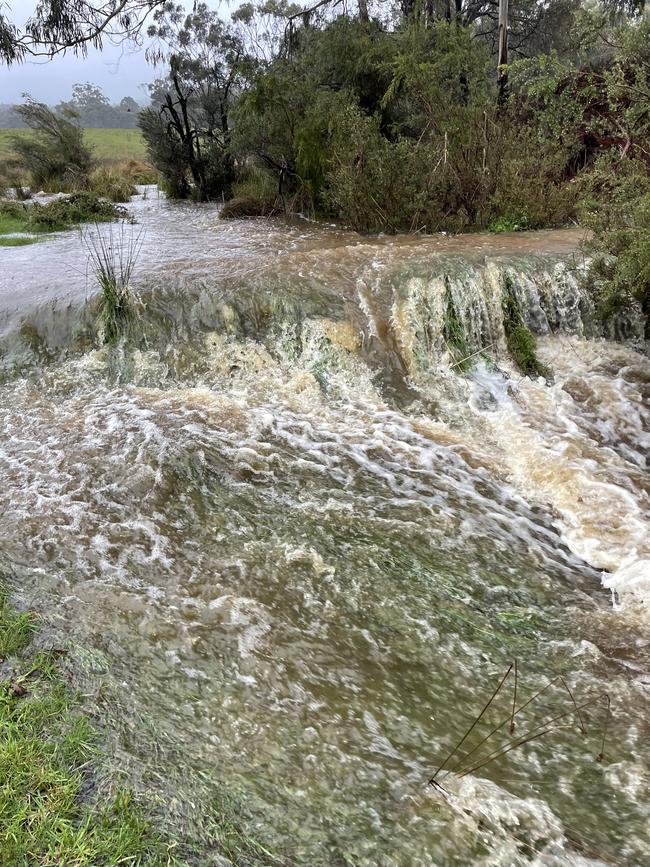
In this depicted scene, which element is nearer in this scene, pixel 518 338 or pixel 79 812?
pixel 79 812

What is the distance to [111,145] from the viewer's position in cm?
3691

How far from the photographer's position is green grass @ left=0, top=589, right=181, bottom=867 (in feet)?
6.16

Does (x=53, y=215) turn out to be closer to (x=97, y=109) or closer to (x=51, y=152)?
(x=51, y=152)

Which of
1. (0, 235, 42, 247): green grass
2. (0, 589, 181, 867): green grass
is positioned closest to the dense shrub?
(0, 235, 42, 247): green grass

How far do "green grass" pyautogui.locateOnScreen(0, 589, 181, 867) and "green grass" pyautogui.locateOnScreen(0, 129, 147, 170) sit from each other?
2513cm

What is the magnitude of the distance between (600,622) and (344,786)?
6.32 feet

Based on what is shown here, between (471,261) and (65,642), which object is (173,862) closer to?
(65,642)

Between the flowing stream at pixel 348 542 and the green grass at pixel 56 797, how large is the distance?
0.13m

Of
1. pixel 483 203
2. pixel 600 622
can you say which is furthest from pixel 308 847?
pixel 483 203

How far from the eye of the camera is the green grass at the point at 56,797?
188 cm

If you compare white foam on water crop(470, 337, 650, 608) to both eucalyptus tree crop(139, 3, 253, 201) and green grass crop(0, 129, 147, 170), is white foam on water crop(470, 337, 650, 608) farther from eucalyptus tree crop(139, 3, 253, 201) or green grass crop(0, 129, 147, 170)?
green grass crop(0, 129, 147, 170)

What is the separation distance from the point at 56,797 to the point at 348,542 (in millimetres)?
2240

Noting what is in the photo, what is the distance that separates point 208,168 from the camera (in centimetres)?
1789

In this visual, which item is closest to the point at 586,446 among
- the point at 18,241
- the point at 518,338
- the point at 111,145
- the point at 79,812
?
the point at 518,338
